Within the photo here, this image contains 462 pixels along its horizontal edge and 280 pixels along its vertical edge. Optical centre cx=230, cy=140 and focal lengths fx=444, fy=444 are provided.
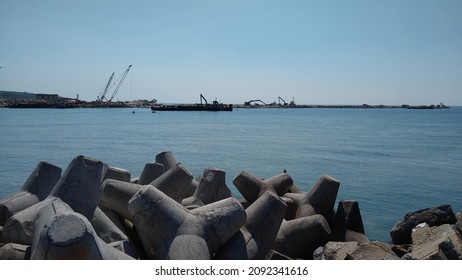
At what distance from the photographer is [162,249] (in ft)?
13.9

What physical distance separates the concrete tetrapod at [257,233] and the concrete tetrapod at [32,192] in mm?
2730

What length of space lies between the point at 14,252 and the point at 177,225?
1.52m

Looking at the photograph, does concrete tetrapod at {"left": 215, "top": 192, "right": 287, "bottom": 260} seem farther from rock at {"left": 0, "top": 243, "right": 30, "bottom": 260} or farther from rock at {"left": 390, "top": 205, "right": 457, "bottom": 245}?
rock at {"left": 390, "top": 205, "right": 457, "bottom": 245}

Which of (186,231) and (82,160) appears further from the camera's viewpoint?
(82,160)

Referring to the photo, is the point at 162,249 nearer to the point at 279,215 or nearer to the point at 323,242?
the point at 279,215

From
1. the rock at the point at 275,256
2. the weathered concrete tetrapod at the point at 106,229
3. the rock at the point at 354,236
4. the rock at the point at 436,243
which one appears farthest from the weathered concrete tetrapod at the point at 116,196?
the rock at the point at 436,243

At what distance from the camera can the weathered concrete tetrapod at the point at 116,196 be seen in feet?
18.2

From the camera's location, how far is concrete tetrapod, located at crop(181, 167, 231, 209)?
20.7 feet

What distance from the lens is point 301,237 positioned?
5.75 meters

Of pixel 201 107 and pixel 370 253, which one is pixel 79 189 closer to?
pixel 370 253

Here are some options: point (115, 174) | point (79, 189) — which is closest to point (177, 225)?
point (79, 189)

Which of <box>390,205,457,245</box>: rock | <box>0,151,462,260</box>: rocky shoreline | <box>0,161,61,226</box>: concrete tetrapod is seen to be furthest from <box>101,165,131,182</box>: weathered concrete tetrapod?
<box>390,205,457,245</box>: rock

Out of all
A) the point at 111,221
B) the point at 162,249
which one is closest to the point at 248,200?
the point at 111,221

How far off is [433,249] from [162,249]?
9.76 ft
